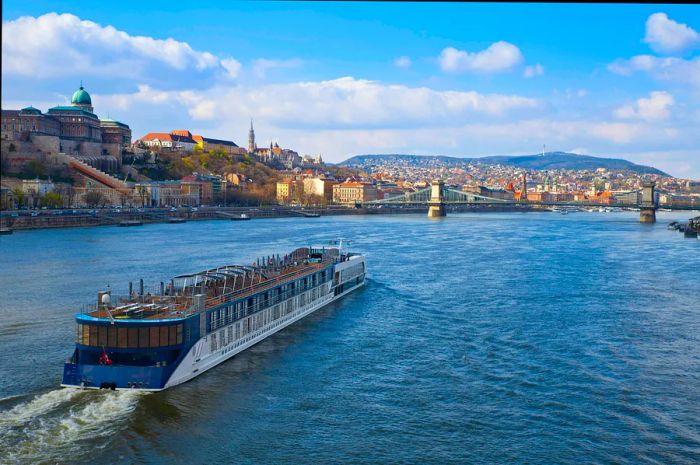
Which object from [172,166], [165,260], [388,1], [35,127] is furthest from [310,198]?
[388,1]

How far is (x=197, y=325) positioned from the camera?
43.9ft

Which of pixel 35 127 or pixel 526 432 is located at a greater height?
pixel 35 127

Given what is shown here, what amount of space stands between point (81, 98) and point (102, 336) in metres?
86.5

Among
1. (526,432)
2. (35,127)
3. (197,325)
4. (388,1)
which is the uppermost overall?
(35,127)

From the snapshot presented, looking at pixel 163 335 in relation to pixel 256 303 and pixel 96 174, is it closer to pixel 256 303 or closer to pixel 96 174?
pixel 256 303

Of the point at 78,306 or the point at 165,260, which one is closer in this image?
the point at 78,306

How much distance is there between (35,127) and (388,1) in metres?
82.4

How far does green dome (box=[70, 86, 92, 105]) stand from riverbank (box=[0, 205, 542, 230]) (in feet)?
91.4

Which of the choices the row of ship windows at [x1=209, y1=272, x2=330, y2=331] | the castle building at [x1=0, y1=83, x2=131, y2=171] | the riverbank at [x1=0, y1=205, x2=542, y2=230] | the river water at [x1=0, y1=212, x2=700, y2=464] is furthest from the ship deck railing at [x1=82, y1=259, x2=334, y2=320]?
the castle building at [x1=0, y1=83, x2=131, y2=171]

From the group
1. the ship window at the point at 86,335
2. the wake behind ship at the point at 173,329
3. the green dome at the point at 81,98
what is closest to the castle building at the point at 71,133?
the green dome at the point at 81,98

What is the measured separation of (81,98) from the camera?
91.9 metres

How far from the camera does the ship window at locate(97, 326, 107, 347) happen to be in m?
12.4

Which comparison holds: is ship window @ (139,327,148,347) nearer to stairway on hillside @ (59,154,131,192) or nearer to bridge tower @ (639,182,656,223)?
stairway on hillside @ (59,154,131,192)

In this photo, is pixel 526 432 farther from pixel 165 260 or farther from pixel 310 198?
pixel 310 198
